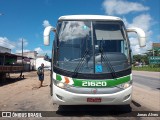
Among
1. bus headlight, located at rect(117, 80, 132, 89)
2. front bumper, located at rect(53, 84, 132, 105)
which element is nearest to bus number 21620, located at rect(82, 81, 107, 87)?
front bumper, located at rect(53, 84, 132, 105)

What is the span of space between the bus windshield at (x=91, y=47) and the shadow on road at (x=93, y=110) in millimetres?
1553

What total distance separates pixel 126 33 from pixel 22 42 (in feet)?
183

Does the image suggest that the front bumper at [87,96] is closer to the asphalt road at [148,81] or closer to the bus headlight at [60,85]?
the bus headlight at [60,85]

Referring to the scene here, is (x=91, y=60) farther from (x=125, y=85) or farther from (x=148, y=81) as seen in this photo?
(x=148, y=81)

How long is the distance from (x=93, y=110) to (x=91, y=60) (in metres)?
2.00

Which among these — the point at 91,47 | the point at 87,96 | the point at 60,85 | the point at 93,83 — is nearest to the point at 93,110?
the point at 87,96

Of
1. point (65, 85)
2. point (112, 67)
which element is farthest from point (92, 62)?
Answer: point (65, 85)

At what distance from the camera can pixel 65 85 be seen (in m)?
7.50

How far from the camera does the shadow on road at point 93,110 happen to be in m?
8.25

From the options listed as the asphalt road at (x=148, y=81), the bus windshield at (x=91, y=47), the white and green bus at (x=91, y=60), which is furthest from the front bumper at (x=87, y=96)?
the asphalt road at (x=148, y=81)

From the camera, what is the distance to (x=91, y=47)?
805 cm

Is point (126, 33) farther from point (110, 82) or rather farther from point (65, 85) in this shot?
point (65, 85)

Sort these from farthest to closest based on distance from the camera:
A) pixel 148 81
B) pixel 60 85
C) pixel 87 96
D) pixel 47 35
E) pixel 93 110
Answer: pixel 148 81 → pixel 93 110 → pixel 47 35 → pixel 60 85 → pixel 87 96

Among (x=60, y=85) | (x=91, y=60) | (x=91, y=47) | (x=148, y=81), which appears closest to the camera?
(x=60, y=85)
